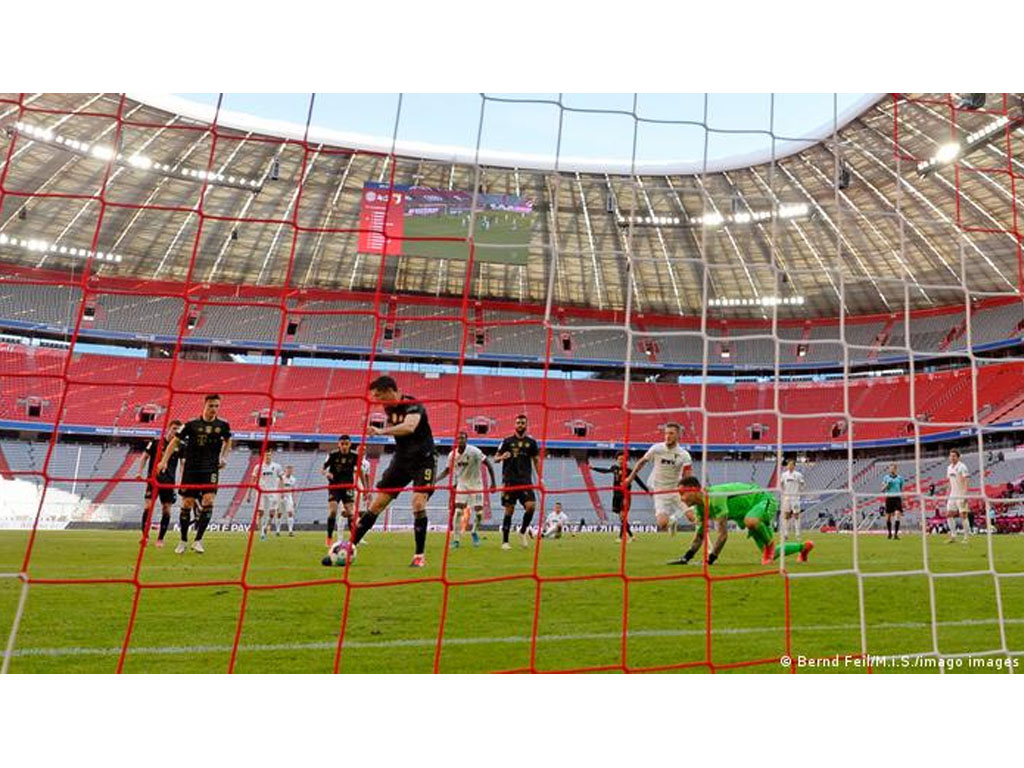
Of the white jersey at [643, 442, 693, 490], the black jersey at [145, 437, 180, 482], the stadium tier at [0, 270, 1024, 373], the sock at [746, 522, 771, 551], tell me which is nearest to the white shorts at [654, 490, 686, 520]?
the white jersey at [643, 442, 693, 490]

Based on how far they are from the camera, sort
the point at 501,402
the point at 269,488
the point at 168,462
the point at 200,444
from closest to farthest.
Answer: the point at 200,444
the point at 168,462
the point at 269,488
the point at 501,402

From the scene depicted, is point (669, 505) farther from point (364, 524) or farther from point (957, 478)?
point (957, 478)

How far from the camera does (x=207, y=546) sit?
9.95 m

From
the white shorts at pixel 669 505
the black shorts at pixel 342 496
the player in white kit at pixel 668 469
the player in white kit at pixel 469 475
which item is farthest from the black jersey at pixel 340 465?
the white shorts at pixel 669 505

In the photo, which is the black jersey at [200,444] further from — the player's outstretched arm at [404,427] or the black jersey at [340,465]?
the player's outstretched arm at [404,427]

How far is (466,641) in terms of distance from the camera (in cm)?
431

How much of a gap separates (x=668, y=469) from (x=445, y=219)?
38.2 feet

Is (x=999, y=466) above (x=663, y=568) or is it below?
above

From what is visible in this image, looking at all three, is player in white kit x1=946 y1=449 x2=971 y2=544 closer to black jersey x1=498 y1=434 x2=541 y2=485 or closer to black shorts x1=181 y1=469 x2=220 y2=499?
black jersey x1=498 y1=434 x2=541 y2=485

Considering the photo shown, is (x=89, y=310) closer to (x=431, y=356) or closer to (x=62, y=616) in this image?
(x=431, y=356)

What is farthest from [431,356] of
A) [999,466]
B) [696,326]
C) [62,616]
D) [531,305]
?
[62,616]

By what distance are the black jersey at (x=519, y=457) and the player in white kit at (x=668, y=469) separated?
4.95 feet

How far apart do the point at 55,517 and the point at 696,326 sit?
22725 mm

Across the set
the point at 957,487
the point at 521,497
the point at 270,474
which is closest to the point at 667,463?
the point at 521,497
